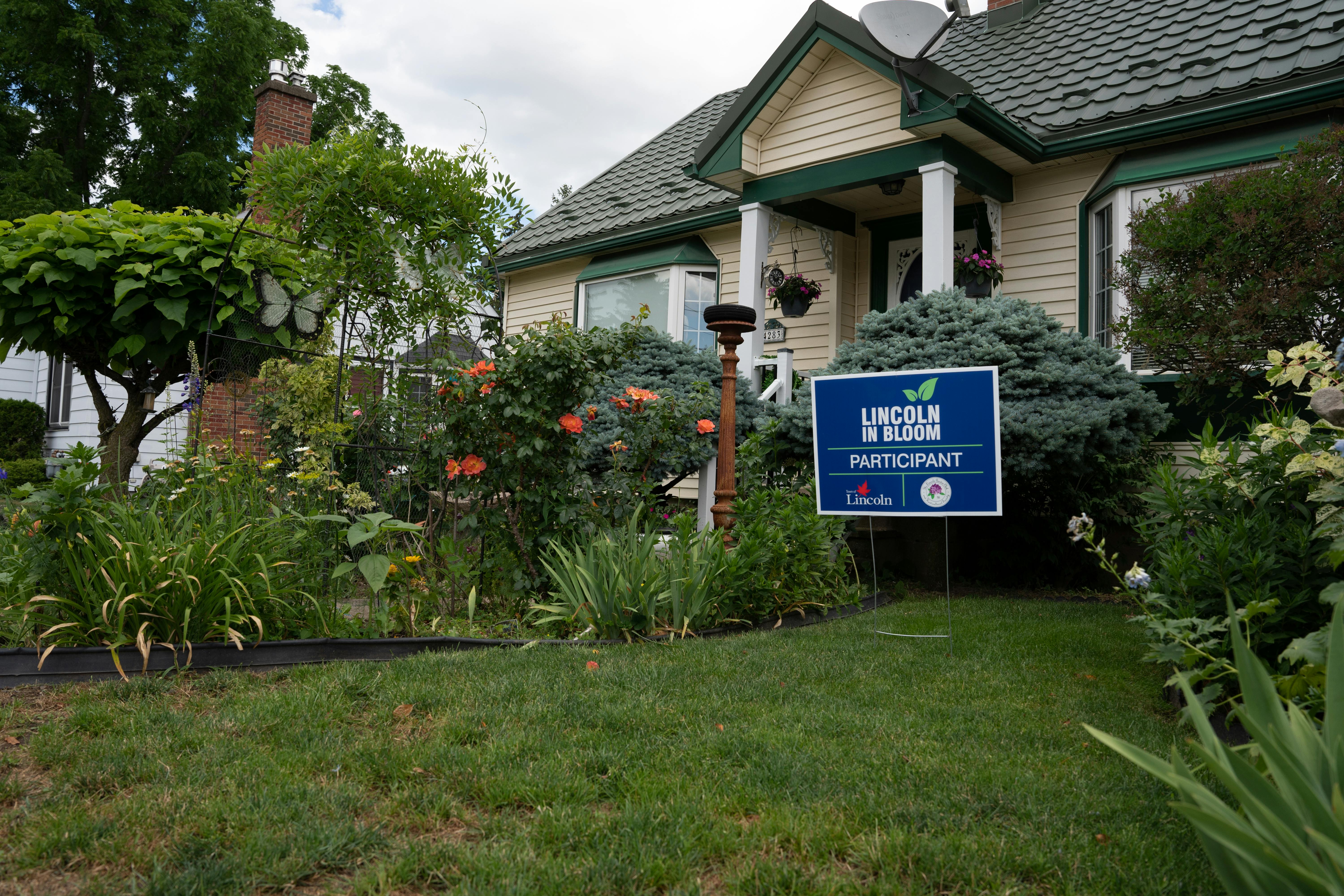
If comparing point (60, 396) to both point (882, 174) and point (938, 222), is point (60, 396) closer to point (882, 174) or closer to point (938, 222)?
point (882, 174)

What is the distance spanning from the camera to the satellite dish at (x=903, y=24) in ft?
23.9

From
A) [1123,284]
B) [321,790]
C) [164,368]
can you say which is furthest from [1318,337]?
[164,368]

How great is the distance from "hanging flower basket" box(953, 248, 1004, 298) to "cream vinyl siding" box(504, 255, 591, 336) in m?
5.59

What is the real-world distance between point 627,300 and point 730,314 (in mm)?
5880

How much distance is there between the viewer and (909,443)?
184 inches

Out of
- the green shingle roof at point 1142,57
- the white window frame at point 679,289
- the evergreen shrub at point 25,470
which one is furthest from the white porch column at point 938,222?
the evergreen shrub at point 25,470

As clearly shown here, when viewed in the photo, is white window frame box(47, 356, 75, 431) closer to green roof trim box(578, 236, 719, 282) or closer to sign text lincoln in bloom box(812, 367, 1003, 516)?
green roof trim box(578, 236, 719, 282)

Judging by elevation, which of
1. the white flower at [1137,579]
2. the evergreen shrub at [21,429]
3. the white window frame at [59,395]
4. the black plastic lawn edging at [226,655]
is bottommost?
the black plastic lawn edging at [226,655]

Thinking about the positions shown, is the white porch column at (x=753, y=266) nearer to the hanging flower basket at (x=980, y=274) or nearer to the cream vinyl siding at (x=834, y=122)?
the cream vinyl siding at (x=834, y=122)

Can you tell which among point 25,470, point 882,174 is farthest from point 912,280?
point 25,470

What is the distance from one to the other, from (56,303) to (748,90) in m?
6.12

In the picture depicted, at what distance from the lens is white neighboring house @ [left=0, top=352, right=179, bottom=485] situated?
14586 millimetres

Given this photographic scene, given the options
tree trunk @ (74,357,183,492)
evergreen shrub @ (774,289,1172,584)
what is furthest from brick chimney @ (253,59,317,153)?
evergreen shrub @ (774,289,1172,584)

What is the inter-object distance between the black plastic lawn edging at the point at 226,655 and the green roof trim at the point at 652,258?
22.4 ft
